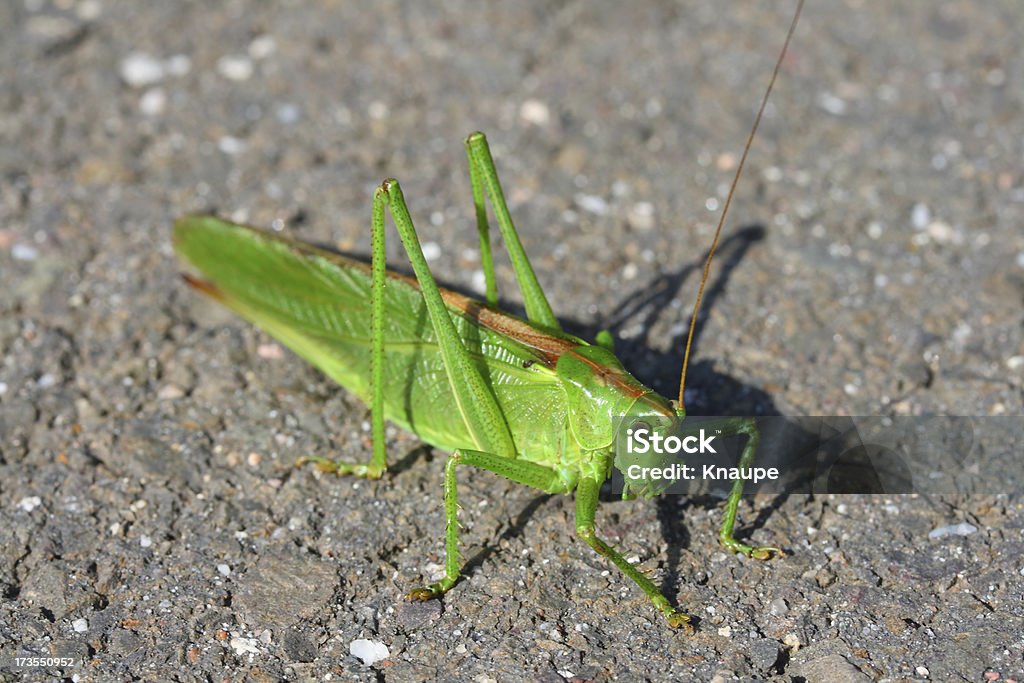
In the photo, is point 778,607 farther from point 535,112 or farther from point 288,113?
point 288,113

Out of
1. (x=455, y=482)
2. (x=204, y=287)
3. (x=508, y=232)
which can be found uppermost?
(x=508, y=232)

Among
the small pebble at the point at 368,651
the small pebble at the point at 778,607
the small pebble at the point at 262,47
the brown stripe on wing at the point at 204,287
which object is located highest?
the small pebble at the point at 262,47

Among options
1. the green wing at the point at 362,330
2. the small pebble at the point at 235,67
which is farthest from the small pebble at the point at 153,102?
the green wing at the point at 362,330

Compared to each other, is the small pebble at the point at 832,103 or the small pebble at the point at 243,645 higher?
the small pebble at the point at 832,103

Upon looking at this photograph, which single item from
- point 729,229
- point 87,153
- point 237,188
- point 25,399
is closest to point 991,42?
point 729,229

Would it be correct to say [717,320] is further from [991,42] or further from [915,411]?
[991,42]

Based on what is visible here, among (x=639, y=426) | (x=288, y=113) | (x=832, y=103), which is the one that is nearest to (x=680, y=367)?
(x=639, y=426)

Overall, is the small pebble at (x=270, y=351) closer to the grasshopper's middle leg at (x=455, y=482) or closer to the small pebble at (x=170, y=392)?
the small pebble at (x=170, y=392)

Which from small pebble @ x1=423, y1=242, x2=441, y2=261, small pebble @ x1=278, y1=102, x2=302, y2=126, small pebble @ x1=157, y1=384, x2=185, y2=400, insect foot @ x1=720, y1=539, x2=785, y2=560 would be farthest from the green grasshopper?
small pebble @ x1=278, y1=102, x2=302, y2=126
